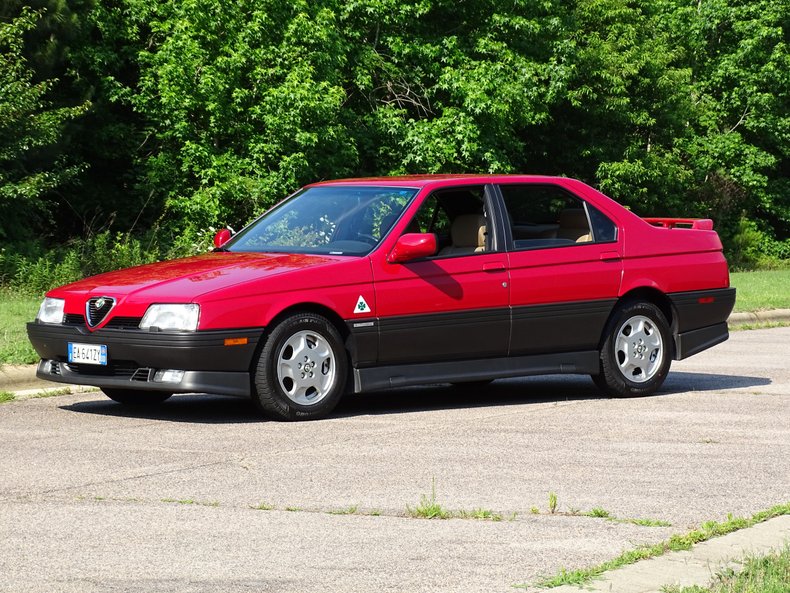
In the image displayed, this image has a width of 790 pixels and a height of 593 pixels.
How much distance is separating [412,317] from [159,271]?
1.77 meters

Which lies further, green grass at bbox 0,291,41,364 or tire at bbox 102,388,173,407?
green grass at bbox 0,291,41,364

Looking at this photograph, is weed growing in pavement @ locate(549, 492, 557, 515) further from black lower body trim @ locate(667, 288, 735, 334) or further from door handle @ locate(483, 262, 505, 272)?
black lower body trim @ locate(667, 288, 735, 334)

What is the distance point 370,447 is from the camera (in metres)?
8.79

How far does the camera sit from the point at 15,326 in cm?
1445

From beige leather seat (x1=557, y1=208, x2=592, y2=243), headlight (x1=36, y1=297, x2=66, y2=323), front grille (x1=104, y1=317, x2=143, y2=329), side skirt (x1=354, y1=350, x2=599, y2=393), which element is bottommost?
side skirt (x1=354, y1=350, x2=599, y2=393)

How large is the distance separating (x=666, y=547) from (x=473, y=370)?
503 centimetres

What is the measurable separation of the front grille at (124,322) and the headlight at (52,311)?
575 millimetres

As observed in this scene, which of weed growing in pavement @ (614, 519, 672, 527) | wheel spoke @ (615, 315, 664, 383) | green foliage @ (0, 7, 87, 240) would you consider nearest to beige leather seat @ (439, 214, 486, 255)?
wheel spoke @ (615, 315, 664, 383)

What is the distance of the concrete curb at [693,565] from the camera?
508 cm

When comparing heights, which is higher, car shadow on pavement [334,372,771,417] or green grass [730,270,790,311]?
green grass [730,270,790,311]

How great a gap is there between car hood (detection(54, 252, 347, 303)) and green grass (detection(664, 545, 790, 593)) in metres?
5.04

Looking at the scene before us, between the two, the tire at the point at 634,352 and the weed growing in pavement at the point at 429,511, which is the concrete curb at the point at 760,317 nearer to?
the tire at the point at 634,352

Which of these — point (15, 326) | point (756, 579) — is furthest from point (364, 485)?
point (15, 326)

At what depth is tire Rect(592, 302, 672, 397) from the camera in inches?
453
